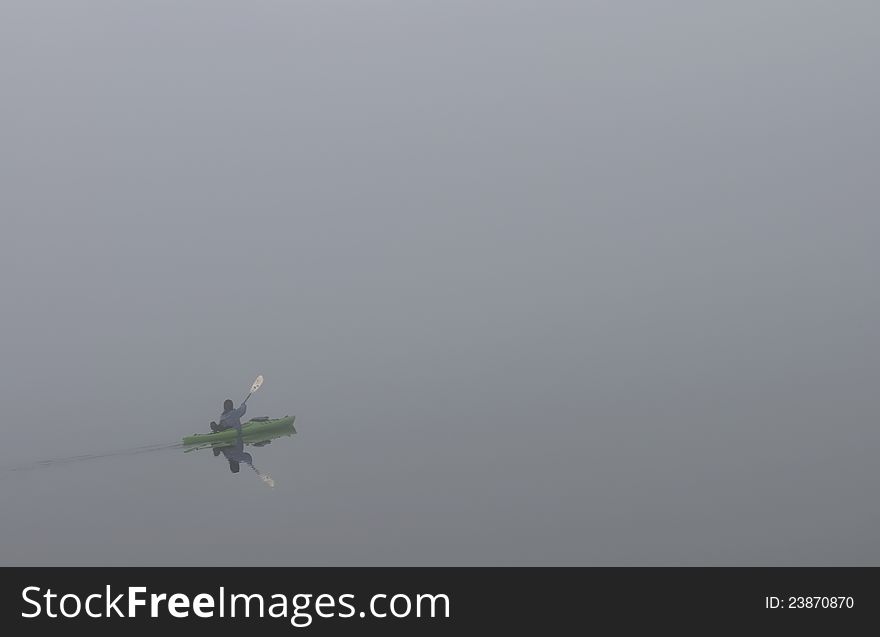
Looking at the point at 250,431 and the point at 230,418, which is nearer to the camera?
the point at 230,418

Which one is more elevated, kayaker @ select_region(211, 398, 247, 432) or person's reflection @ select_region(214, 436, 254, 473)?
kayaker @ select_region(211, 398, 247, 432)

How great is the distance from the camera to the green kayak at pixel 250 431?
141 ft

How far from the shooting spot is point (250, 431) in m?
44.0

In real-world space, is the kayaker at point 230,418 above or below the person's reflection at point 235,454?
above

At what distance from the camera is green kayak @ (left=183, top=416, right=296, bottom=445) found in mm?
43062
